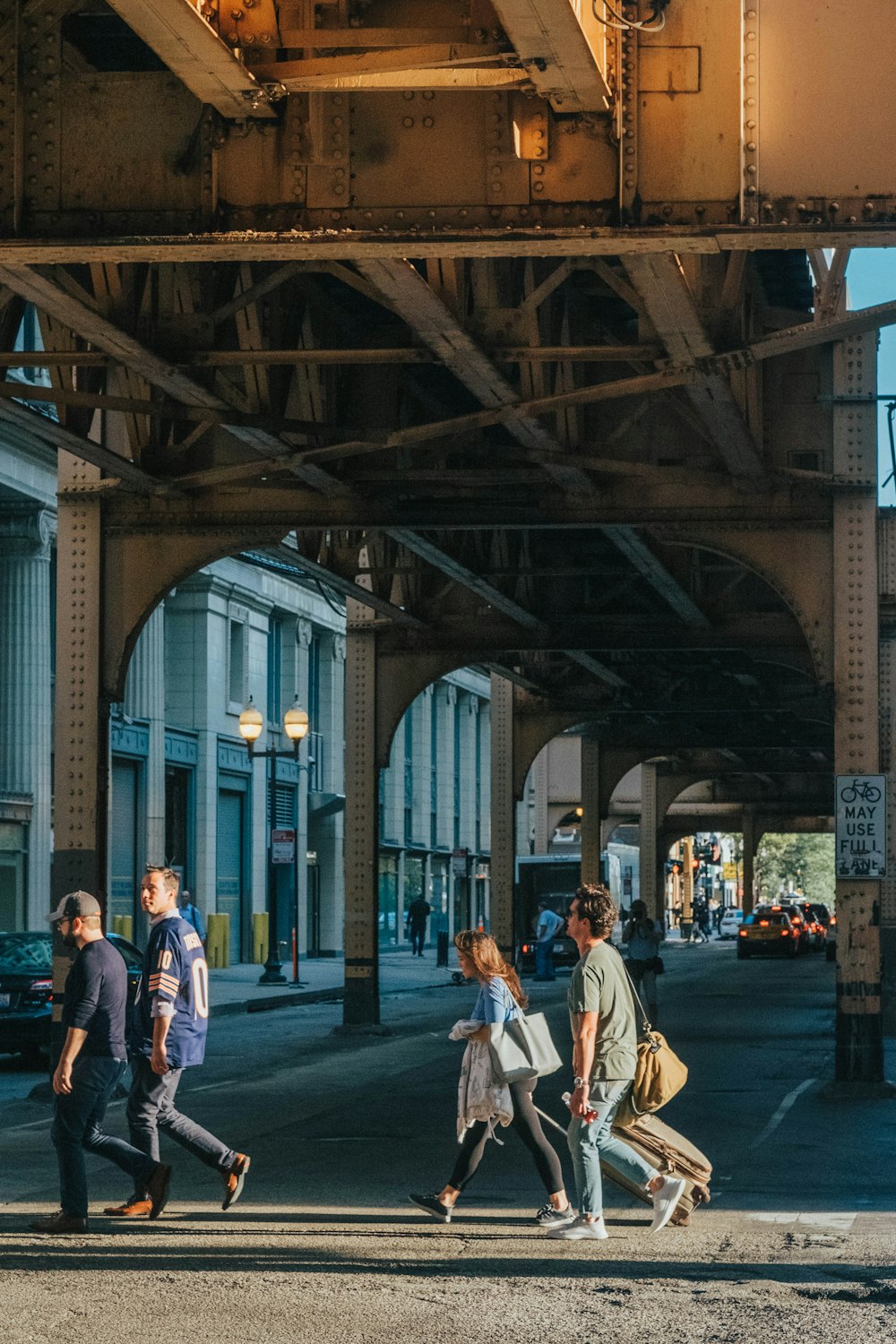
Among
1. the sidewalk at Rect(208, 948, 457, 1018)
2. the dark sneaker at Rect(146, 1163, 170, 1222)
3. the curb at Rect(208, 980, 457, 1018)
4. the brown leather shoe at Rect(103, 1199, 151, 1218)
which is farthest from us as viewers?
the sidewalk at Rect(208, 948, 457, 1018)

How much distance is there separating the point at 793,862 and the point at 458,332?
146m

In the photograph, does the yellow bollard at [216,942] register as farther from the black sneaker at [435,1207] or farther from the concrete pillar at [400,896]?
the black sneaker at [435,1207]

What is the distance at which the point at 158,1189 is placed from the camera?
11.0 metres

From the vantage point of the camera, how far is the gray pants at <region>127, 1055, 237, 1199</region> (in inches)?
428

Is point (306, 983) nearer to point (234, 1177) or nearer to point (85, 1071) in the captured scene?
point (234, 1177)

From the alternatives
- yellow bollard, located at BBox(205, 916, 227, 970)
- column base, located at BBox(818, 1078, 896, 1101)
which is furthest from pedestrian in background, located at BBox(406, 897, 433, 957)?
column base, located at BBox(818, 1078, 896, 1101)

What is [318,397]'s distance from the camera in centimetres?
1772

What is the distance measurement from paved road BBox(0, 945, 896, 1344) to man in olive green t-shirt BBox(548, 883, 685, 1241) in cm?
26

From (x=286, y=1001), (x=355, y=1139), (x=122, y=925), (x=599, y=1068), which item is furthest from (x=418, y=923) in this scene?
(x=599, y=1068)

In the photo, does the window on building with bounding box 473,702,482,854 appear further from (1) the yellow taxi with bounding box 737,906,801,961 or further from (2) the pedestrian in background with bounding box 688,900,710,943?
(2) the pedestrian in background with bounding box 688,900,710,943

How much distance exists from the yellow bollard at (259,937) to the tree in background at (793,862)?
334 feet

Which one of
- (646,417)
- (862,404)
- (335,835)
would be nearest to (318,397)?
(646,417)

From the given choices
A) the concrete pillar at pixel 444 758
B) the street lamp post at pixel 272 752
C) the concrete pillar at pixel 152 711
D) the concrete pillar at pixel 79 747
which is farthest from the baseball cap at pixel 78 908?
the concrete pillar at pixel 444 758

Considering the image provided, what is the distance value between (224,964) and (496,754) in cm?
1026
